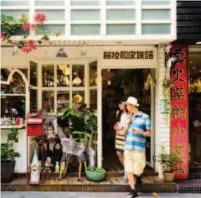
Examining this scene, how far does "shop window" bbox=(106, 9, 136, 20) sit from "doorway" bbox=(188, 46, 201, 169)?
6.73ft

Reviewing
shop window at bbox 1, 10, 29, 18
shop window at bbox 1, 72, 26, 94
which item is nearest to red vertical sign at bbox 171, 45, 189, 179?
shop window at bbox 1, 10, 29, 18

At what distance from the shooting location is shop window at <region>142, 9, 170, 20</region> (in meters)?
7.70

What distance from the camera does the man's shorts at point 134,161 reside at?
24.4ft

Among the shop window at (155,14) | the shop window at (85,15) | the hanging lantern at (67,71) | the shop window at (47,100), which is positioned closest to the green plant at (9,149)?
the shop window at (47,100)

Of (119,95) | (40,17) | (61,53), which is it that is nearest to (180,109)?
(61,53)

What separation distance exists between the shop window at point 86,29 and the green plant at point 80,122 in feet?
5.98

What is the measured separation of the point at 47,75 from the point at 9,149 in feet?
6.59

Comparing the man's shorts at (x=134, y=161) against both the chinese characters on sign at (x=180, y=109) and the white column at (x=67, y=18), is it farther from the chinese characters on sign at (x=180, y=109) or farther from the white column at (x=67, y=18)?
the white column at (x=67, y=18)

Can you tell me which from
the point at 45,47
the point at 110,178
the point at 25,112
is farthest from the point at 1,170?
the point at 45,47

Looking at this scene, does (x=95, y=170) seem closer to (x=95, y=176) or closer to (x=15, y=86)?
(x=95, y=176)

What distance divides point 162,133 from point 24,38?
3.68 meters

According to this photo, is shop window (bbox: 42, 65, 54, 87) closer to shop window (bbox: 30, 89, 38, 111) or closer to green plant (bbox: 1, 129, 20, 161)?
shop window (bbox: 30, 89, 38, 111)

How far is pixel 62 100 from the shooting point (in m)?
9.20

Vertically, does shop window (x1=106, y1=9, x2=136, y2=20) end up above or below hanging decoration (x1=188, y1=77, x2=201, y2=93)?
above
